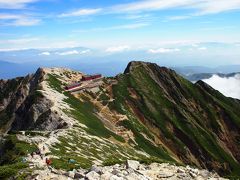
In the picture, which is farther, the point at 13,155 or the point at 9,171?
the point at 13,155

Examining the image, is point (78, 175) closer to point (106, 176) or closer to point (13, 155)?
point (106, 176)

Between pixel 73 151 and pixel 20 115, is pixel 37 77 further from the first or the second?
pixel 73 151

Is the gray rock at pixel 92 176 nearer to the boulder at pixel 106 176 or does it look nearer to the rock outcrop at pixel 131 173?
the rock outcrop at pixel 131 173

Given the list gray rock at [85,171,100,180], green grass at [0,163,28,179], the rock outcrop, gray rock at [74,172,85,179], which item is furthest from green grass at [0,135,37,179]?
gray rock at [85,171,100,180]

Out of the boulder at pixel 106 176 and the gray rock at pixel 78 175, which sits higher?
the gray rock at pixel 78 175

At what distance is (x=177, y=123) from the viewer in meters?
174

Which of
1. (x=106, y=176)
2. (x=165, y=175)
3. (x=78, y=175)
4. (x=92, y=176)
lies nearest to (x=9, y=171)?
(x=78, y=175)

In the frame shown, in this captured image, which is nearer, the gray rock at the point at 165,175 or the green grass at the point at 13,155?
the green grass at the point at 13,155

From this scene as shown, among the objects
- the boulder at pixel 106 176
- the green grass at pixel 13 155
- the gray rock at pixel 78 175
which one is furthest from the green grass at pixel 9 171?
the boulder at pixel 106 176

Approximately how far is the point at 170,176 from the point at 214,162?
5109 inches

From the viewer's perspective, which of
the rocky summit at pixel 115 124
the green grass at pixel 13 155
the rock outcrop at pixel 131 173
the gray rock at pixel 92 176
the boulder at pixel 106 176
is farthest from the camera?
the rocky summit at pixel 115 124

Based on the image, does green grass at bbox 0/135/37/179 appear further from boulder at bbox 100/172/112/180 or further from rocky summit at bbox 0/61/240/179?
boulder at bbox 100/172/112/180

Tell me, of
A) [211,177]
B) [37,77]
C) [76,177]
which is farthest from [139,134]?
[76,177]

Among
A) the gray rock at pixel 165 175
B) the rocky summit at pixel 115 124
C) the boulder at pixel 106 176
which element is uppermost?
the boulder at pixel 106 176
